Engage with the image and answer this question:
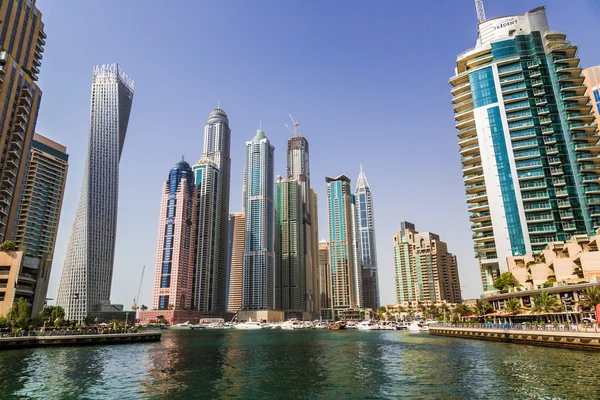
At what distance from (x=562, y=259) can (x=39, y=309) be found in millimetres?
158728

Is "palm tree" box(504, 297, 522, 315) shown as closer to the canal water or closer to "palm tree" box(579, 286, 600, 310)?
"palm tree" box(579, 286, 600, 310)

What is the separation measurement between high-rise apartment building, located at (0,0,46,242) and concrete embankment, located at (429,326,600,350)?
139 m

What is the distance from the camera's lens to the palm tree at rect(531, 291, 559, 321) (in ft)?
290

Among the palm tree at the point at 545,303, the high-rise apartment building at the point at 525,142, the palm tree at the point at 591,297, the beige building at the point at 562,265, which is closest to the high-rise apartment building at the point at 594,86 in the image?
the high-rise apartment building at the point at 525,142

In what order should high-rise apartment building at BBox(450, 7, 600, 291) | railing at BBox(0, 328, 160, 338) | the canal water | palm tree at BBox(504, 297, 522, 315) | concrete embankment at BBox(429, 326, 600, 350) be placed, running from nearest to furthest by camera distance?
the canal water
concrete embankment at BBox(429, 326, 600, 350)
railing at BBox(0, 328, 160, 338)
palm tree at BBox(504, 297, 522, 315)
high-rise apartment building at BBox(450, 7, 600, 291)

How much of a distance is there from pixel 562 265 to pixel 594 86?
11646 centimetres

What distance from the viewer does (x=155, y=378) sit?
157 ft

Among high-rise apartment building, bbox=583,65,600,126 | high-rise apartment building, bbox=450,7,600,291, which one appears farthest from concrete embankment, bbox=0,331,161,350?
high-rise apartment building, bbox=583,65,600,126

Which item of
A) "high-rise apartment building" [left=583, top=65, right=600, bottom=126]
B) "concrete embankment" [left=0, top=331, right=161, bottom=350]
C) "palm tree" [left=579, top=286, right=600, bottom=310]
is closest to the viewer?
"palm tree" [left=579, top=286, right=600, bottom=310]

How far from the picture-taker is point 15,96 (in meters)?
120

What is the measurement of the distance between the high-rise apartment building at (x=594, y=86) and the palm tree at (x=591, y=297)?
114461 millimetres

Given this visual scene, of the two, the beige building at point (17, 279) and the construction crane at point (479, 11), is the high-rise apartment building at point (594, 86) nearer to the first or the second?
the construction crane at point (479, 11)

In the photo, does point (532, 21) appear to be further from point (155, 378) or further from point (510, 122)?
point (155, 378)

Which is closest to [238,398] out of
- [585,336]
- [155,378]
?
[155,378]
